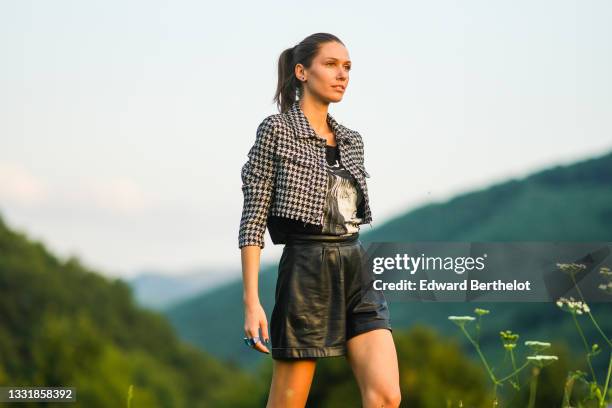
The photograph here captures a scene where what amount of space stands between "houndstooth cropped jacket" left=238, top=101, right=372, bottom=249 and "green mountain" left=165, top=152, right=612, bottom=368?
3253 inches

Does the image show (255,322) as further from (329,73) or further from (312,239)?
(329,73)

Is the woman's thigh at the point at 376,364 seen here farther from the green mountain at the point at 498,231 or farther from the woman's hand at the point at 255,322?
the green mountain at the point at 498,231

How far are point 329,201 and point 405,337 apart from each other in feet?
132

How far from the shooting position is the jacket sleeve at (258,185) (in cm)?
429

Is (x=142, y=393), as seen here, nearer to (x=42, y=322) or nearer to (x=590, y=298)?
(x=42, y=322)

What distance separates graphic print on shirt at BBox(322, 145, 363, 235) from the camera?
4359 millimetres

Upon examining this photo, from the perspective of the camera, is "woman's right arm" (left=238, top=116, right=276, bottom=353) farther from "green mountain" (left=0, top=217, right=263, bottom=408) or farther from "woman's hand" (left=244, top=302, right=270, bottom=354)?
"green mountain" (left=0, top=217, right=263, bottom=408)

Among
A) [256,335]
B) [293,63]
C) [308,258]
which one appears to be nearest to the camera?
[256,335]

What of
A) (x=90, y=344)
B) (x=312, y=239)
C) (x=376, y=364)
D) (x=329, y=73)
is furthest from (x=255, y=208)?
(x=90, y=344)

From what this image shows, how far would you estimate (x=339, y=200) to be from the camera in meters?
4.41

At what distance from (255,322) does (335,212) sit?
2.02 feet

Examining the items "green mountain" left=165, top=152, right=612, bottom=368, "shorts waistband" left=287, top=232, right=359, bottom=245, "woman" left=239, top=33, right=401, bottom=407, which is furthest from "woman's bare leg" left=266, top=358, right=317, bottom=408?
"green mountain" left=165, top=152, right=612, bottom=368

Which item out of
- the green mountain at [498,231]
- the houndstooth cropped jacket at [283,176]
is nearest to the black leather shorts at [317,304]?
the houndstooth cropped jacket at [283,176]

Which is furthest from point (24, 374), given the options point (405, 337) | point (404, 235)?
point (404, 235)
